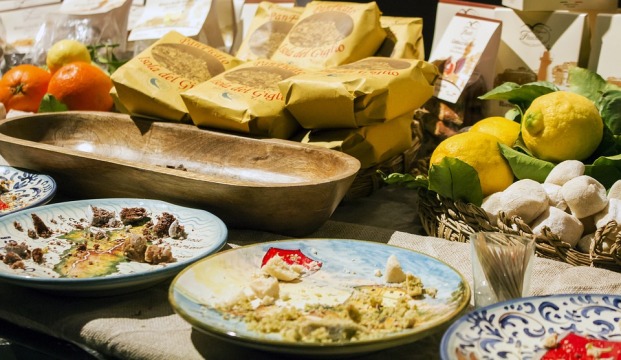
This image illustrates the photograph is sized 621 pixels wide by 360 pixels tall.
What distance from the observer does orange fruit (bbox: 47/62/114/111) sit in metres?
1.55

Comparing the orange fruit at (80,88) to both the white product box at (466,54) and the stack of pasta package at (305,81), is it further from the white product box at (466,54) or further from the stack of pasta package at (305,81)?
the white product box at (466,54)

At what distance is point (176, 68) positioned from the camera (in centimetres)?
145

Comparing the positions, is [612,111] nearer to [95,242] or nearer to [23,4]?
[95,242]

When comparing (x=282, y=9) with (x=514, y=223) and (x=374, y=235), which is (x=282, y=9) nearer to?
(x=374, y=235)

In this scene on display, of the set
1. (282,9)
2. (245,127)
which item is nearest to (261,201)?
(245,127)

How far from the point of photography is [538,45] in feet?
4.58

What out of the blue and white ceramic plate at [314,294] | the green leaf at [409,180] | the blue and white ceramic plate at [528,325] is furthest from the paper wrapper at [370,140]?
the blue and white ceramic plate at [528,325]

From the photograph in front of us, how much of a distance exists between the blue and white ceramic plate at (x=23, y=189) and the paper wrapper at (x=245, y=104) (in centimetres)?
28

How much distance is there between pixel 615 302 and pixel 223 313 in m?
0.39

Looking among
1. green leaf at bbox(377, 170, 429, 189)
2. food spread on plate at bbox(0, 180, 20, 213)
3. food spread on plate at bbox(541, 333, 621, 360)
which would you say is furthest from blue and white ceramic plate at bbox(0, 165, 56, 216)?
food spread on plate at bbox(541, 333, 621, 360)

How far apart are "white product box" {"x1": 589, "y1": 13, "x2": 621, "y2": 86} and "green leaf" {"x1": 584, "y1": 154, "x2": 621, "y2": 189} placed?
0.26 meters

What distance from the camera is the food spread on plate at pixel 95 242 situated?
36.2 inches

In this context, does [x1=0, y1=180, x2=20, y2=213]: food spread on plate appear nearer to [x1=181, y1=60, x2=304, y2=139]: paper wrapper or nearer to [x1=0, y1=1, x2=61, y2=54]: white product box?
[x1=181, y1=60, x2=304, y2=139]: paper wrapper

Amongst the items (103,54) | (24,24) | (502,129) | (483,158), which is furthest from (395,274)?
(24,24)
